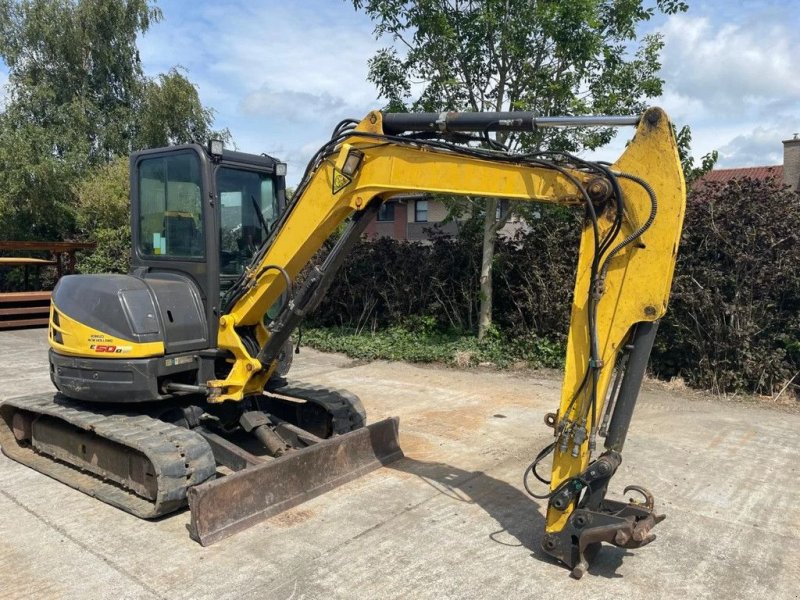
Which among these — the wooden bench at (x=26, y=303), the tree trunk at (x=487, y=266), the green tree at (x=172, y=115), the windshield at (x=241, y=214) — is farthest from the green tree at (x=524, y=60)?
the green tree at (x=172, y=115)

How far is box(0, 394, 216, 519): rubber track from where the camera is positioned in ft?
14.1

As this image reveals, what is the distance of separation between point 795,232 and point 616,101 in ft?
9.61

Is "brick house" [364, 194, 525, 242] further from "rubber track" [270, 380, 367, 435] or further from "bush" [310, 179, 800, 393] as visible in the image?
"rubber track" [270, 380, 367, 435]

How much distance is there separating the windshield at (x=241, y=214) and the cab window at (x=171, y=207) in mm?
195

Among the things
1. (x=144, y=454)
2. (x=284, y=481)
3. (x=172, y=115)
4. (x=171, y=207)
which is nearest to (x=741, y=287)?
(x=284, y=481)

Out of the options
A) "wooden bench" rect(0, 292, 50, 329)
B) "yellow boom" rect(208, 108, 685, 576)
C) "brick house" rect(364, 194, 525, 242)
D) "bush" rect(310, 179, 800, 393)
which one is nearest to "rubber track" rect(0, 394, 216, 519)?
"yellow boom" rect(208, 108, 685, 576)

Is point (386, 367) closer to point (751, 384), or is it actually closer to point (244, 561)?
point (751, 384)

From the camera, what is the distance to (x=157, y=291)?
16.7 feet

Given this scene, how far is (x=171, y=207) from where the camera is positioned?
5348 millimetres

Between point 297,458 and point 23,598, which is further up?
point 297,458

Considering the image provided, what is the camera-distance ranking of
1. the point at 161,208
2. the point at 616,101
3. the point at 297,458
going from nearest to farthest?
the point at 297,458 < the point at 161,208 < the point at 616,101

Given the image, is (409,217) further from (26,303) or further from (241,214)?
(241,214)

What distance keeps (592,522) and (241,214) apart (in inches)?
140

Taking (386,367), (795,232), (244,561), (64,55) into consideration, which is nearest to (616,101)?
(795,232)
